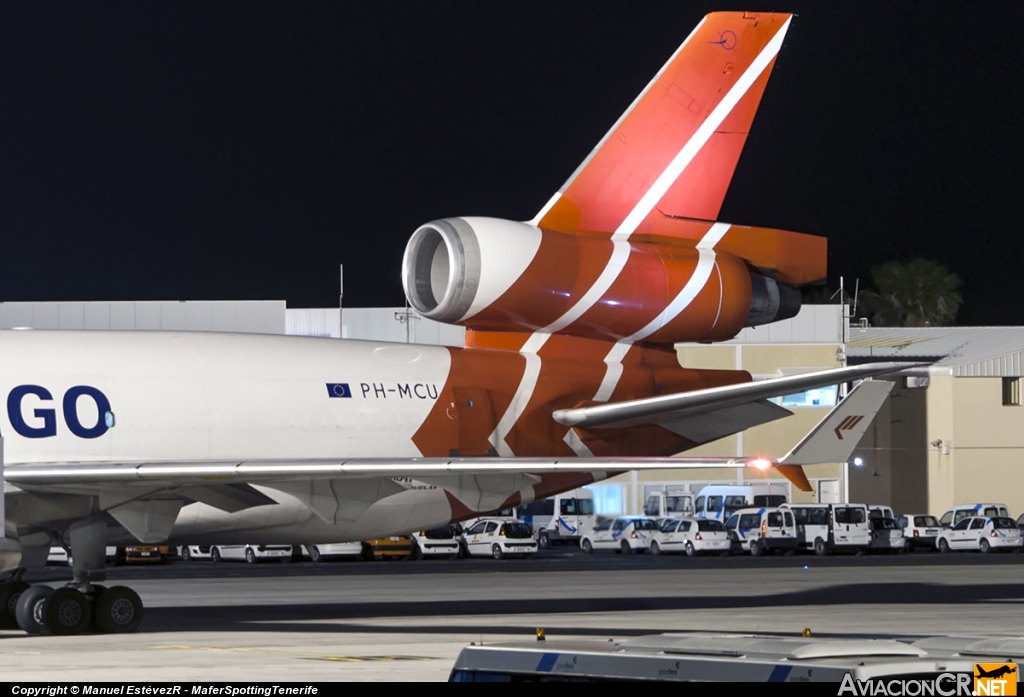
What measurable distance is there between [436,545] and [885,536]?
17.4 m

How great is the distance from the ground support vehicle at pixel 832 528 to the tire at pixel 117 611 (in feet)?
127

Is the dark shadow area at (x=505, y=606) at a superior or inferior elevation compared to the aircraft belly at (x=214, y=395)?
inferior

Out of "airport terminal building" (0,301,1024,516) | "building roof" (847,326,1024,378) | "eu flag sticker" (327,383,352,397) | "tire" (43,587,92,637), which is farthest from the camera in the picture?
"building roof" (847,326,1024,378)

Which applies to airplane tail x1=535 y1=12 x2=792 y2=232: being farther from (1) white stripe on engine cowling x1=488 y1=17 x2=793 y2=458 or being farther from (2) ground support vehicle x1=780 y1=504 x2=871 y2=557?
(2) ground support vehicle x1=780 y1=504 x2=871 y2=557

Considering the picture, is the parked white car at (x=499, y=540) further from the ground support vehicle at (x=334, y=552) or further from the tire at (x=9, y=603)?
the tire at (x=9, y=603)

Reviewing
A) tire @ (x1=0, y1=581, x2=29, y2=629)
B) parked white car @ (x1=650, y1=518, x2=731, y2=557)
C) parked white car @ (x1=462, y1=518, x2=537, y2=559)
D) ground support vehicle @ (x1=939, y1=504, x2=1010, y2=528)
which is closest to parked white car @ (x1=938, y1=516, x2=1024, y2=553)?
ground support vehicle @ (x1=939, y1=504, x2=1010, y2=528)

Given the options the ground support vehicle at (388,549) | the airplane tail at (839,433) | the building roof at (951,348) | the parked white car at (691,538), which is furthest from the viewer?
the building roof at (951,348)

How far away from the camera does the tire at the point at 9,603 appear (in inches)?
960

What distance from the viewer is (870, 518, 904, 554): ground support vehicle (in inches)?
2345

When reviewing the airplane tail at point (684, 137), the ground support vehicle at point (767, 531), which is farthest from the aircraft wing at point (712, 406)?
the ground support vehicle at point (767, 531)

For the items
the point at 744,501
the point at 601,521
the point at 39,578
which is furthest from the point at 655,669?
the point at 744,501

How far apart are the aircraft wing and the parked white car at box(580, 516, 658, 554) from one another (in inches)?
1351

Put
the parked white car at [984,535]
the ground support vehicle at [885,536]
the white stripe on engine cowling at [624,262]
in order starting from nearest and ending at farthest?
1. the white stripe on engine cowling at [624,262]
2. the ground support vehicle at [885,536]
3. the parked white car at [984,535]

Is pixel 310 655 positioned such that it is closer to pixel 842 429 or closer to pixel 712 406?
pixel 842 429
